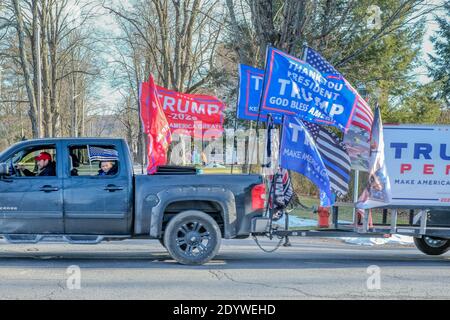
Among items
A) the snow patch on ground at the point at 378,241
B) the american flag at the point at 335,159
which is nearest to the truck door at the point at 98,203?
the american flag at the point at 335,159

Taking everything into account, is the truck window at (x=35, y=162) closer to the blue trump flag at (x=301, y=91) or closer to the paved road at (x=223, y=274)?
the paved road at (x=223, y=274)

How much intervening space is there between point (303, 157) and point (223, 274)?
2100mm

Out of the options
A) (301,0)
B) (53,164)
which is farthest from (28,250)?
(301,0)

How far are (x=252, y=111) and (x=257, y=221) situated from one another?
3.50 meters

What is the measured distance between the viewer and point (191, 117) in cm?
1338

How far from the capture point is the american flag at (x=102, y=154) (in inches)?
342

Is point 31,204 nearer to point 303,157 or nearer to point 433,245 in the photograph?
point 303,157

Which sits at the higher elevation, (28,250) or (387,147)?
(387,147)

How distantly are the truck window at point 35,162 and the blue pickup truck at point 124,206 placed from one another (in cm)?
4

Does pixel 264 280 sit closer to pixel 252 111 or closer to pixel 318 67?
pixel 318 67

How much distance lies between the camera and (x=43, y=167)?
28.7ft

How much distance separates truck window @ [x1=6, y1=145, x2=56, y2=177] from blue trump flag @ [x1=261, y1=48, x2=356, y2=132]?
10.9 feet

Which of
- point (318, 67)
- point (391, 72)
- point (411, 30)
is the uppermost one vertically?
point (411, 30)

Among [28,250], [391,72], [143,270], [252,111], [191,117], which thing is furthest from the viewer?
[391,72]
